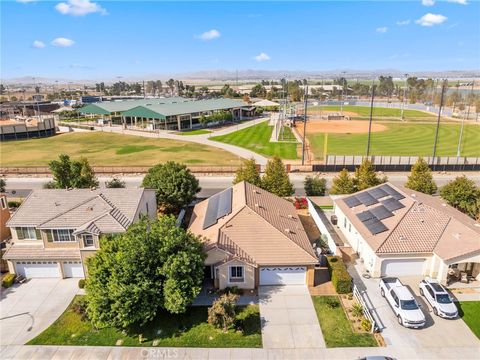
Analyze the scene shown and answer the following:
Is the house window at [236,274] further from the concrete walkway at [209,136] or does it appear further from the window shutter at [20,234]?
the concrete walkway at [209,136]

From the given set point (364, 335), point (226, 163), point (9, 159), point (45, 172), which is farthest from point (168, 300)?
point (9, 159)

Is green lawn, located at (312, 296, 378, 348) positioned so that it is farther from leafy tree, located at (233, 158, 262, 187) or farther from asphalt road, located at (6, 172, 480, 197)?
asphalt road, located at (6, 172, 480, 197)

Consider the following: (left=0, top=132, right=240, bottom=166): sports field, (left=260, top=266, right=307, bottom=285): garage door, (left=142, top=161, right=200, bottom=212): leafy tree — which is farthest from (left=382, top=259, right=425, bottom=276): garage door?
(left=0, top=132, right=240, bottom=166): sports field

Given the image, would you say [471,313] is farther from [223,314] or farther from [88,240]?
[88,240]

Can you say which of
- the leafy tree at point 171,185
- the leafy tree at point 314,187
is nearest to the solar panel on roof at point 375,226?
the leafy tree at point 314,187

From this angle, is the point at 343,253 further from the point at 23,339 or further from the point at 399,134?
the point at 399,134
